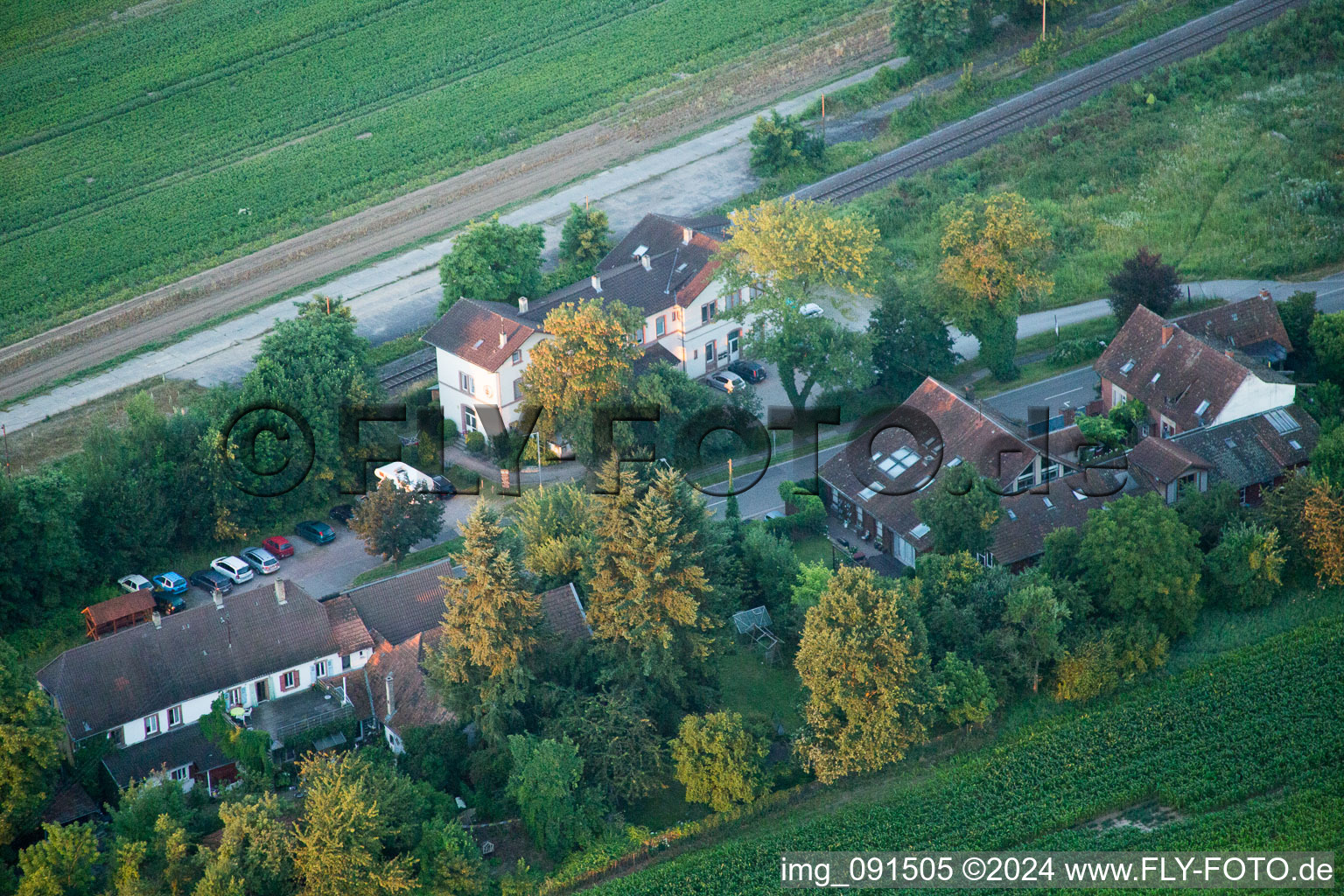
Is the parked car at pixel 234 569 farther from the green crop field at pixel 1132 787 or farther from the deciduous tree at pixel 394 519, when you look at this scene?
the green crop field at pixel 1132 787

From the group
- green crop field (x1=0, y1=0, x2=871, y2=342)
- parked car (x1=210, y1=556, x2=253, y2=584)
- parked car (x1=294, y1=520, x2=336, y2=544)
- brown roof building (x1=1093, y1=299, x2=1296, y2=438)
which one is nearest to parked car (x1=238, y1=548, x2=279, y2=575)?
parked car (x1=210, y1=556, x2=253, y2=584)

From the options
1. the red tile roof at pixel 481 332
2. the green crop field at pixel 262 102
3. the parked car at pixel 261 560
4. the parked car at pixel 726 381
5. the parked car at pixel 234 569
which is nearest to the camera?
the parked car at pixel 234 569

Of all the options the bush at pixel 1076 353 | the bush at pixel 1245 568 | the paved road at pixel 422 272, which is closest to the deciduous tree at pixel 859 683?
the bush at pixel 1245 568

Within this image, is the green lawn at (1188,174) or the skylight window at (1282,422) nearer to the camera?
the skylight window at (1282,422)

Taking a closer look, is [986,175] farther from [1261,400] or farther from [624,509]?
[624,509]

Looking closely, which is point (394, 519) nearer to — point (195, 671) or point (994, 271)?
point (195, 671)

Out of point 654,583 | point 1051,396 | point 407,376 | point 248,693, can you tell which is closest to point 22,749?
point 248,693

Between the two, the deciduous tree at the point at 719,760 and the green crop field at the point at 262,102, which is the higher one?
the green crop field at the point at 262,102
